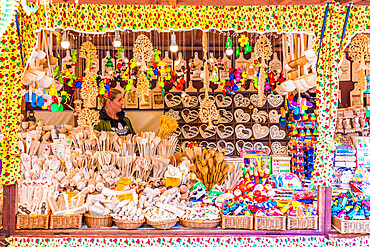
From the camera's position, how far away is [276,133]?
7828 millimetres

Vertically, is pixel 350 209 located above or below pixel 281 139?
below

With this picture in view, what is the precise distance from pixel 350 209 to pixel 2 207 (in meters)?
3.54

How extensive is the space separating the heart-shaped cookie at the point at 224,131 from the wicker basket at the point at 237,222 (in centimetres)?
421

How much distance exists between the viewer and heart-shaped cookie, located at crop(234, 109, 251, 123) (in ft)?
25.6

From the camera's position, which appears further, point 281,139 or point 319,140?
point 281,139

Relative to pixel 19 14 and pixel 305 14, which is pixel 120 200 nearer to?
pixel 19 14

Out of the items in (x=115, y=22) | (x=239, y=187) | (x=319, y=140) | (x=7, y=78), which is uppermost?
(x=115, y=22)

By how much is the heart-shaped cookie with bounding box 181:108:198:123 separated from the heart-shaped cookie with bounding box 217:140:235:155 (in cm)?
77

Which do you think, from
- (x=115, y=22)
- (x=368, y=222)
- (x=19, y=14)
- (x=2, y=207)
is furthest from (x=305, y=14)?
(x=2, y=207)

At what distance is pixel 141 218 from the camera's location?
11.9 feet

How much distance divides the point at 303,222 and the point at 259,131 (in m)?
4.26

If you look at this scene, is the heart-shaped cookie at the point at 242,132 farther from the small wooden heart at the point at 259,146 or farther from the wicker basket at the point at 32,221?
the wicker basket at the point at 32,221

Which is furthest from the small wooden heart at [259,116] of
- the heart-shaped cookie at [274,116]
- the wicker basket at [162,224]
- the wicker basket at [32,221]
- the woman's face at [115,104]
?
the wicker basket at [32,221]

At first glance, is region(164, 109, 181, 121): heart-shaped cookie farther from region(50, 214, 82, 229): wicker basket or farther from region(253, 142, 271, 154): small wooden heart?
region(50, 214, 82, 229): wicker basket
